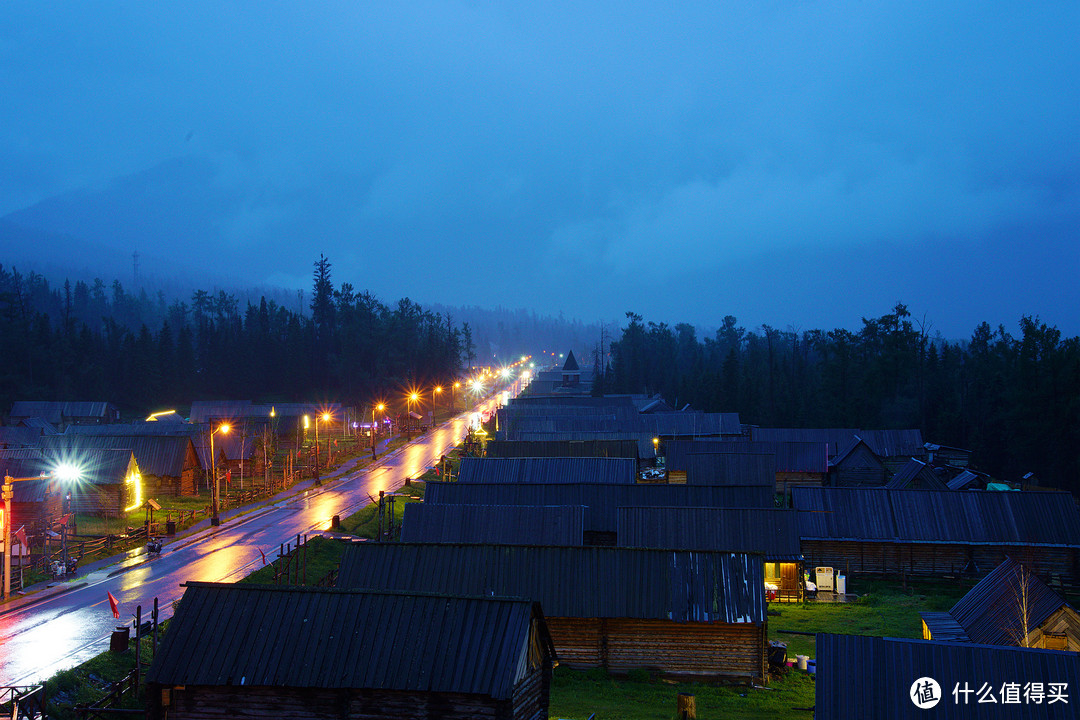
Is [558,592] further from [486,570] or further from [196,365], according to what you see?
[196,365]

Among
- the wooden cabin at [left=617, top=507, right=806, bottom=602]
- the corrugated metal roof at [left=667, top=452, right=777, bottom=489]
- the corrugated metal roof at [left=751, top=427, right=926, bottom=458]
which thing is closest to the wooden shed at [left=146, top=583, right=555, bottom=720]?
the wooden cabin at [left=617, top=507, right=806, bottom=602]

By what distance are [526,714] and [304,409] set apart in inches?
3177

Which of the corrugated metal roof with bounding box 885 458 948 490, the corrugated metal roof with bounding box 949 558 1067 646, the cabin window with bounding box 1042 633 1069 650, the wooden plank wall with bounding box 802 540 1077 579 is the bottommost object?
the wooden plank wall with bounding box 802 540 1077 579

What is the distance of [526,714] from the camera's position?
665 inches

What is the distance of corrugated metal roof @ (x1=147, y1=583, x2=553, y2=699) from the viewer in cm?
1605

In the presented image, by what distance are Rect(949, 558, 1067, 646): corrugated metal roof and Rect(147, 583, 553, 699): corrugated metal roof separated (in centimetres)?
1482

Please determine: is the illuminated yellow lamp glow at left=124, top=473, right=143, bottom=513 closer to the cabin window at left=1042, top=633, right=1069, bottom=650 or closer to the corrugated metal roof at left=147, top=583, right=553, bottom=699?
the corrugated metal roof at left=147, top=583, right=553, bottom=699

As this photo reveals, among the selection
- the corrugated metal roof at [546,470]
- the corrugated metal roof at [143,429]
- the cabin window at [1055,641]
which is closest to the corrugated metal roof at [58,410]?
the corrugated metal roof at [143,429]

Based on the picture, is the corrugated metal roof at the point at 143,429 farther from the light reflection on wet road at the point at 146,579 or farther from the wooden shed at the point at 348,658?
the wooden shed at the point at 348,658

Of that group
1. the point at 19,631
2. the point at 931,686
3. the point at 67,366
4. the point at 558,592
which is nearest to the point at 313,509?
the point at 19,631

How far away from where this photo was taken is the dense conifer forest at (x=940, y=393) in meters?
70.1

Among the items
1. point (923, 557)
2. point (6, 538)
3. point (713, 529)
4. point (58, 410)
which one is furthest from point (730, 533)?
point (58, 410)

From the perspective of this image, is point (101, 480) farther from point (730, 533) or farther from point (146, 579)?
point (730, 533)

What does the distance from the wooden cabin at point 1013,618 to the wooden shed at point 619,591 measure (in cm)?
596
